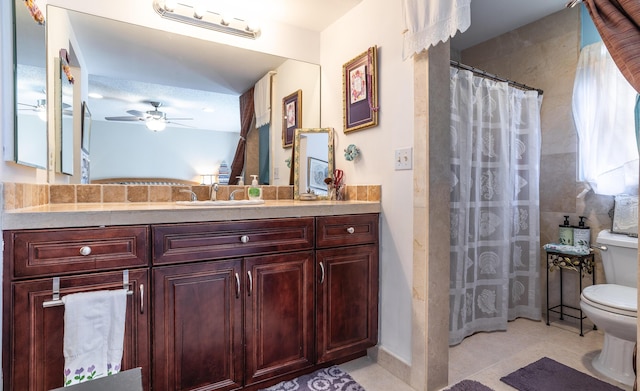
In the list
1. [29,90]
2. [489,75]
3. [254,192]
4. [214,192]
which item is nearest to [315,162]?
[254,192]

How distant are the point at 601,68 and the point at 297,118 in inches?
83.7

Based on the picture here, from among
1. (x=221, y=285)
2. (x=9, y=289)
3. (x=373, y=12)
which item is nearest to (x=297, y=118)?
(x=373, y=12)

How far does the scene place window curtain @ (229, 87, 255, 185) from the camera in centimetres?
217

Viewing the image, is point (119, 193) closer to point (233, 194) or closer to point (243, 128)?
point (233, 194)

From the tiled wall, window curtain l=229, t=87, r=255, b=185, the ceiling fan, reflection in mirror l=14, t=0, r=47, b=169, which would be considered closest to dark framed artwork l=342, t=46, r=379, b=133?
Result: the tiled wall

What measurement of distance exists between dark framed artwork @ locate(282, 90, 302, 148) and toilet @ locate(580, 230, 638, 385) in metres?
2.10

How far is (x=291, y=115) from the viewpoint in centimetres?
239

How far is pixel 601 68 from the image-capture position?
87.4 inches

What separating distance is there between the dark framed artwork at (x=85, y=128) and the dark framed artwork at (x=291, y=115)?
1169 millimetres

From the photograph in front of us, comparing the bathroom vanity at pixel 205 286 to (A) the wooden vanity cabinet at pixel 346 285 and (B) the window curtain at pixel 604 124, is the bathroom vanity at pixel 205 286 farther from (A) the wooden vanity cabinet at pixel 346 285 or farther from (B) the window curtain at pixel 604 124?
(B) the window curtain at pixel 604 124

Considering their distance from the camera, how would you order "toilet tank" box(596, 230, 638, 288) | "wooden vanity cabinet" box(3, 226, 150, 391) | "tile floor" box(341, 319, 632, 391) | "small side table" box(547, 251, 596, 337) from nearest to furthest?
"wooden vanity cabinet" box(3, 226, 150, 391)
"tile floor" box(341, 319, 632, 391)
"toilet tank" box(596, 230, 638, 288)
"small side table" box(547, 251, 596, 337)

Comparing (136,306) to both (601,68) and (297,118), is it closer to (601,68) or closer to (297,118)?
(297,118)

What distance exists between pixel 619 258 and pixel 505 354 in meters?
0.95

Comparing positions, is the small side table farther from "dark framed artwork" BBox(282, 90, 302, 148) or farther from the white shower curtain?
"dark framed artwork" BBox(282, 90, 302, 148)
